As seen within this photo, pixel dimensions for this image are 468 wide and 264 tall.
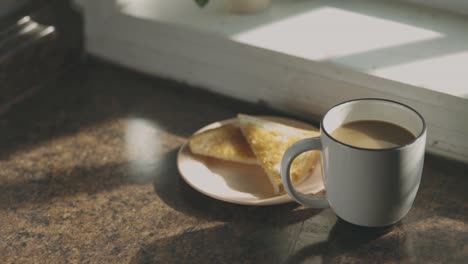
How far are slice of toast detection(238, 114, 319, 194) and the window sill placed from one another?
0.34 ft

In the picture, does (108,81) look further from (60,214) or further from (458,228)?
(458,228)

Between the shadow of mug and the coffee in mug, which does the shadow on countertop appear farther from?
the coffee in mug

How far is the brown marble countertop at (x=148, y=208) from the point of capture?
0.98 metres

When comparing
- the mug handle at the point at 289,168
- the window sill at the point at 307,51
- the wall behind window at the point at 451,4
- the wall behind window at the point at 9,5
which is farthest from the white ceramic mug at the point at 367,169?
the wall behind window at the point at 9,5

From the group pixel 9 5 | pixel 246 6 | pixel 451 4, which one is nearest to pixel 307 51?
pixel 246 6

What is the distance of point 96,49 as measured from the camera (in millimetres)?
1403

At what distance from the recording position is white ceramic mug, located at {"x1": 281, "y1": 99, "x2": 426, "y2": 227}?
2.97 ft

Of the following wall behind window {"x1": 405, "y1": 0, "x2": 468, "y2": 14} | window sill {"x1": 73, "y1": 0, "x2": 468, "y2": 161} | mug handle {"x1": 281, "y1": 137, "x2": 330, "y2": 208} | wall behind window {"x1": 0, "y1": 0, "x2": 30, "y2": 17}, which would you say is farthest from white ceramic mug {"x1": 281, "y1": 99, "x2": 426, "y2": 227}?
wall behind window {"x1": 0, "y1": 0, "x2": 30, "y2": 17}

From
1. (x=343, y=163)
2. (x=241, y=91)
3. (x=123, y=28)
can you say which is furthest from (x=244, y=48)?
(x=343, y=163)

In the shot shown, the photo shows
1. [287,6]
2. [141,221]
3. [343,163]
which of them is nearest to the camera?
[343,163]

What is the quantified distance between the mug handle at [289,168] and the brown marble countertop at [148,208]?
0.04 meters

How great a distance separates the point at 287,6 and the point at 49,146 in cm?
48

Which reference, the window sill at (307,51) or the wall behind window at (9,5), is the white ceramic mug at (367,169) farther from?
the wall behind window at (9,5)

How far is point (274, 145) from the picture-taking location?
3.58 feet
